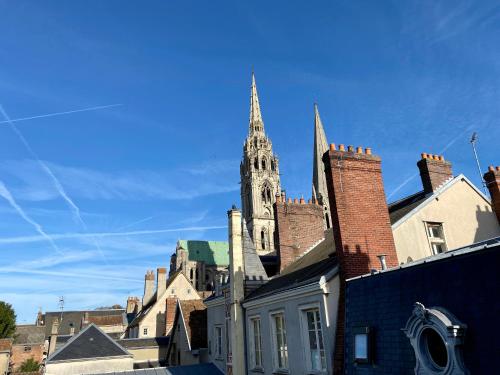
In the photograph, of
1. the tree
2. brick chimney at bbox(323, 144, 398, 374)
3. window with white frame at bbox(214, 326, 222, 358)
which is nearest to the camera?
brick chimney at bbox(323, 144, 398, 374)

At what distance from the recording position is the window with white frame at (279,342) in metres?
11.1

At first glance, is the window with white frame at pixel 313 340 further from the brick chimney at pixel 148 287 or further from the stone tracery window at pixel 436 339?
the brick chimney at pixel 148 287

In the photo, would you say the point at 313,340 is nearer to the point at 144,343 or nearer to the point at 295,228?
the point at 295,228

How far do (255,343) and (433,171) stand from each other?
8.67 m

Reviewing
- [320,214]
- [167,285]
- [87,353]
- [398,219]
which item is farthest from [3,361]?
[398,219]

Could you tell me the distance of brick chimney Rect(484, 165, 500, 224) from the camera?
13.3 meters

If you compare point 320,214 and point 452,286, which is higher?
point 320,214

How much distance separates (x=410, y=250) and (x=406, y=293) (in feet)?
16.6

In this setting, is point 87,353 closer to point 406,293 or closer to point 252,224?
point 406,293

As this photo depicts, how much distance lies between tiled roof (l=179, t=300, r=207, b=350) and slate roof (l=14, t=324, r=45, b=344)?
45.7 meters

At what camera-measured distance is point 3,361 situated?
3919 cm

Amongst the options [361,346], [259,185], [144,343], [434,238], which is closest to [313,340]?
[361,346]

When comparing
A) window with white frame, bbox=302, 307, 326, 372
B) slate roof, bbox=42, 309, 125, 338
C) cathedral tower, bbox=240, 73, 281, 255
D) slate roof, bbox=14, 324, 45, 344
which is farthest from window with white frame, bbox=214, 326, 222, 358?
cathedral tower, bbox=240, 73, 281, 255

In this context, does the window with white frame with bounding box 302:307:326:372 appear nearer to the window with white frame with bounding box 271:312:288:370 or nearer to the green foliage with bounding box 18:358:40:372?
the window with white frame with bounding box 271:312:288:370
